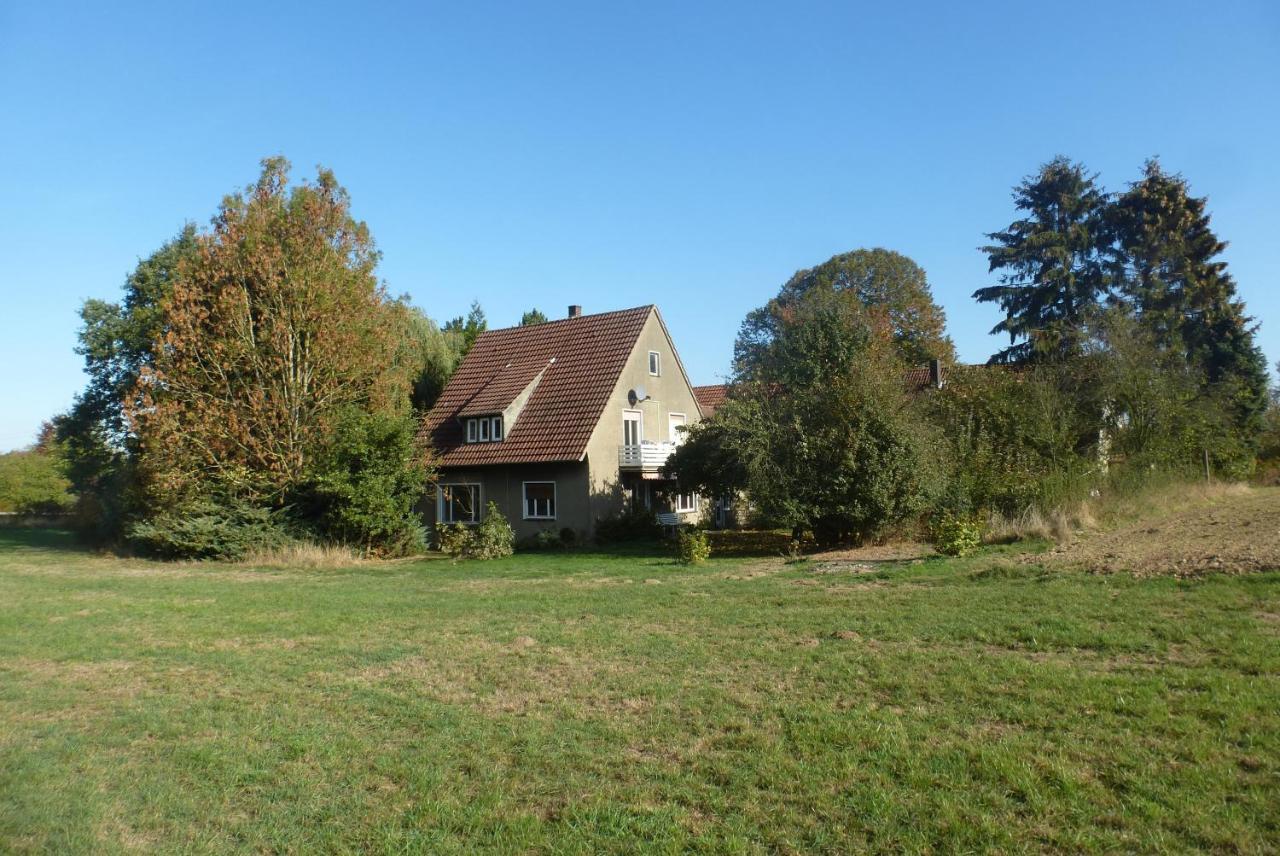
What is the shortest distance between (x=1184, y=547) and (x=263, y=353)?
25.4 metres

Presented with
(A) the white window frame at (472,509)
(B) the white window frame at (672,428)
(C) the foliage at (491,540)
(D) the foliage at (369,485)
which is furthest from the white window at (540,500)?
(B) the white window frame at (672,428)

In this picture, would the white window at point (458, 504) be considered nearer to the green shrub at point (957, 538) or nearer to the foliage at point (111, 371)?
the foliage at point (111, 371)

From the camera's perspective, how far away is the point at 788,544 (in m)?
25.2

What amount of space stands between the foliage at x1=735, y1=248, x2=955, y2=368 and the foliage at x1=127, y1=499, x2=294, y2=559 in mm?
30532

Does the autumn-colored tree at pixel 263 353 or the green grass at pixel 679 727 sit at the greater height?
the autumn-colored tree at pixel 263 353

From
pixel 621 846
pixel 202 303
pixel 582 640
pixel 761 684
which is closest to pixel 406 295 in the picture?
pixel 202 303

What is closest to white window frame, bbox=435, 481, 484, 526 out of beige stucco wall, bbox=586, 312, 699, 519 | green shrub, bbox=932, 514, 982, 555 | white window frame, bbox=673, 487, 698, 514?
beige stucco wall, bbox=586, 312, 699, 519

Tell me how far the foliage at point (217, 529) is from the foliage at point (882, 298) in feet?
100

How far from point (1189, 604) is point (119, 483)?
33.3m

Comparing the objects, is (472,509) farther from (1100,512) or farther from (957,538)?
(1100,512)

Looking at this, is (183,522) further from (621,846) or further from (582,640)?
(621,846)

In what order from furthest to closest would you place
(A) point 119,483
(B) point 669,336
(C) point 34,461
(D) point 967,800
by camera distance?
(C) point 34,461, (B) point 669,336, (A) point 119,483, (D) point 967,800

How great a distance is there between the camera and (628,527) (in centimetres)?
3138

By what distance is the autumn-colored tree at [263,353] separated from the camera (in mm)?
27125
